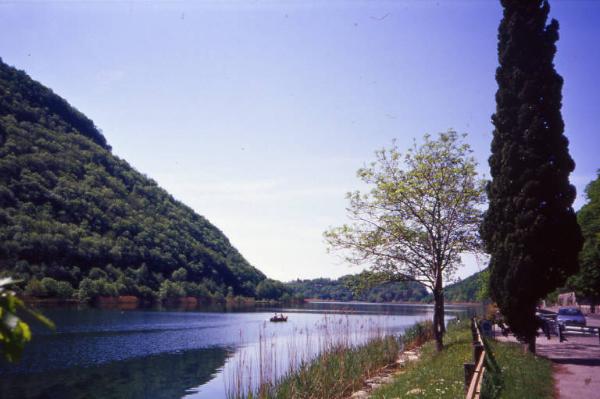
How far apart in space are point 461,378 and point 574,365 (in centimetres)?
549

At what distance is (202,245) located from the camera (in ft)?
483

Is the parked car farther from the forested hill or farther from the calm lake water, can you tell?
the forested hill

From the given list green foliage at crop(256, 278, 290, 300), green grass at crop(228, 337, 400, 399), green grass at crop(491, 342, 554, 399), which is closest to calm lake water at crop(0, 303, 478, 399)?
green grass at crop(228, 337, 400, 399)

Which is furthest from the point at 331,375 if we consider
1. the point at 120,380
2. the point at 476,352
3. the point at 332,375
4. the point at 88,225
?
the point at 88,225

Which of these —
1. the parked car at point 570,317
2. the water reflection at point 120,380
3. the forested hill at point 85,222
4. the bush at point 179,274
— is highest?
the forested hill at point 85,222

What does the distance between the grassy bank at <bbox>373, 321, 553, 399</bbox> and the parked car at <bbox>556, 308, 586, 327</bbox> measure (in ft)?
59.5

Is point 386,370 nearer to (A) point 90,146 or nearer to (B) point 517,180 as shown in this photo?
(B) point 517,180

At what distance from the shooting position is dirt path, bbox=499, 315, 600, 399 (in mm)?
12422

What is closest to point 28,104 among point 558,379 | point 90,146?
point 90,146

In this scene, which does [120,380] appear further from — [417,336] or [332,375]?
[417,336]

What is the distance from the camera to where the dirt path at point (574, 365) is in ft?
40.8

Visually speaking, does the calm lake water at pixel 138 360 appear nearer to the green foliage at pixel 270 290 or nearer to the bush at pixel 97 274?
the bush at pixel 97 274

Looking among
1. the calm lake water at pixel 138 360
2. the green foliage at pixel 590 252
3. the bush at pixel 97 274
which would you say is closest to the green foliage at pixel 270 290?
the bush at pixel 97 274

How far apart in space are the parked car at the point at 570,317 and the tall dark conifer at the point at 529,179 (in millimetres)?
18270
